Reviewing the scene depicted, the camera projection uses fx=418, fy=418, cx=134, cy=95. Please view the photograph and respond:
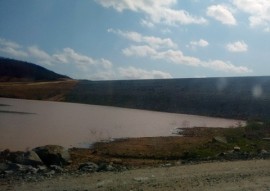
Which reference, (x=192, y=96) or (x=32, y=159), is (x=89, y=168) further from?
(x=192, y=96)

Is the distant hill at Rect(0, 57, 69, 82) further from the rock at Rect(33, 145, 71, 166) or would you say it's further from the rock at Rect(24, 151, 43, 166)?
the rock at Rect(24, 151, 43, 166)

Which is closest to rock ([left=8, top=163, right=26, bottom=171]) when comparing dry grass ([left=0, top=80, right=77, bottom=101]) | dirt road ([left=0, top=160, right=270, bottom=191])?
dirt road ([left=0, top=160, right=270, bottom=191])

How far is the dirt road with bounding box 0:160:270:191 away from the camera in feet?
30.0

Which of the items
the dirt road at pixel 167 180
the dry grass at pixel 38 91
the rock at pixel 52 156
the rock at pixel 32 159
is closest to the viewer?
the dirt road at pixel 167 180

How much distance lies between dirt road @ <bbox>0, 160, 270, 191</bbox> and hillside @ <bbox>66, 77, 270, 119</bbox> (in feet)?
128

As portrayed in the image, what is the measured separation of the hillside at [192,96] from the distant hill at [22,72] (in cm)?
4046

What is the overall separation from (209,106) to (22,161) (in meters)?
47.2

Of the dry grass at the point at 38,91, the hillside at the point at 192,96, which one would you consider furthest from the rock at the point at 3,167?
the dry grass at the point at 38,91

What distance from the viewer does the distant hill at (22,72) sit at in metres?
122

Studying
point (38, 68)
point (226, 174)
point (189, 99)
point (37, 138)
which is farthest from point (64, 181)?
point (38, 68)

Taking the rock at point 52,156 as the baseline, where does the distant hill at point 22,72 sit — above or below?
above

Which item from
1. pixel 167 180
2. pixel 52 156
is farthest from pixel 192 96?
pixel 167 180

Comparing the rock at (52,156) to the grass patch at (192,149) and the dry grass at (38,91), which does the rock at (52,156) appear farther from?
the dry grass at (38,91)

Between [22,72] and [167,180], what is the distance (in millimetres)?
120411
